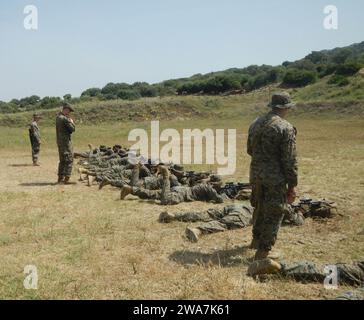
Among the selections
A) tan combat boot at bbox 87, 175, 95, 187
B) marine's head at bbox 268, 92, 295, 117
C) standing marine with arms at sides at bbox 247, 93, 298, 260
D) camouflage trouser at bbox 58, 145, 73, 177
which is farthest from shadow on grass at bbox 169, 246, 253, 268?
camouflage trouser at bbox 58, 145, 73, 177

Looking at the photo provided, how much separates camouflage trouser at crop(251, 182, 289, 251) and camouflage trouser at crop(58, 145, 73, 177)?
293 inches

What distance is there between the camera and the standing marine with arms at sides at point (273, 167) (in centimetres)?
597

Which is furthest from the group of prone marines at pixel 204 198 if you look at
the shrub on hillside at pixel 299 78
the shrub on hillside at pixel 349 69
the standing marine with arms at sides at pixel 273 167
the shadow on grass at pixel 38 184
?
the shrub on hillside at pixel 299 78

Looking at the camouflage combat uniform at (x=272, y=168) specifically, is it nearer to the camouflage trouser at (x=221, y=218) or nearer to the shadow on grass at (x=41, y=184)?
the camouflage trouser at (x=221, y=218)

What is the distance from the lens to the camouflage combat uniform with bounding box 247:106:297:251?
235 inches

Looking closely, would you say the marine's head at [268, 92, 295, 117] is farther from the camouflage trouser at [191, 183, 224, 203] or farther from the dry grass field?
the camouflage trouser at [191, 183, 224, 203]

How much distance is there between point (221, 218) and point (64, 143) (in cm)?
606

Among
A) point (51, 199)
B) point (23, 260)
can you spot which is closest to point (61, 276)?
point (23, 260)

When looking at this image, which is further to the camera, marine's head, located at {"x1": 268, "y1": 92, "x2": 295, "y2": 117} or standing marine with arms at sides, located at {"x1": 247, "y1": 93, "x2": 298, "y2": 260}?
marine's head, located at {"x1": 268, "y1": 92, "x2": 295, "y2": 117}

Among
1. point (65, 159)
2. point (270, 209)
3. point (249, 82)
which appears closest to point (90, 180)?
point (65, 159)

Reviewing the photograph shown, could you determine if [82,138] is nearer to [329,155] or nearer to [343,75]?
[329,155]

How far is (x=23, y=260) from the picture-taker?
6.39 meters

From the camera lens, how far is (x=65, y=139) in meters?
12.6

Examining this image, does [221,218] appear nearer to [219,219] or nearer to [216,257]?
[219,219]
